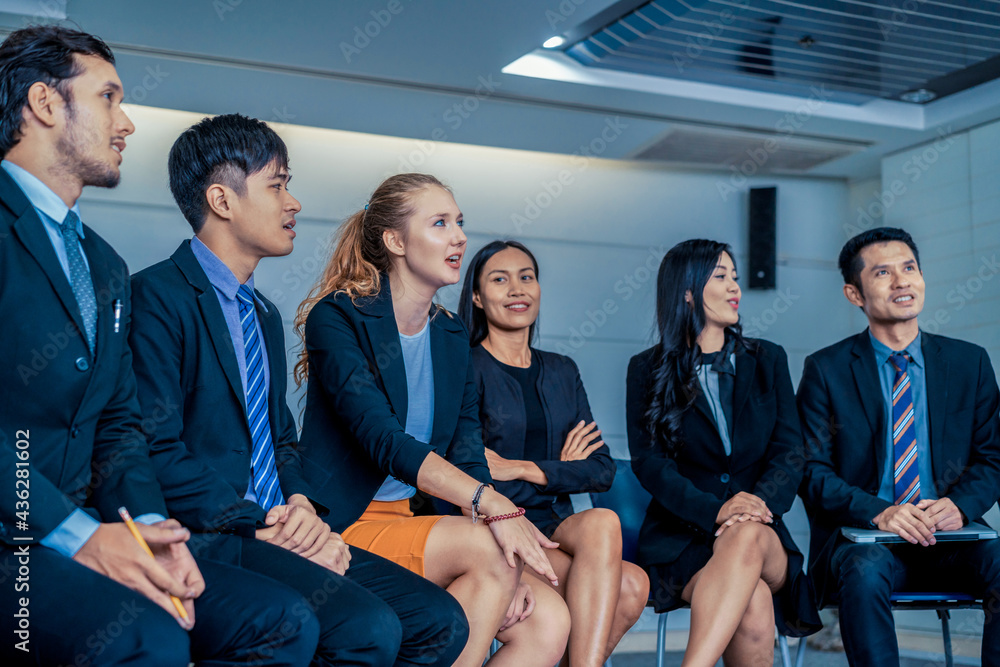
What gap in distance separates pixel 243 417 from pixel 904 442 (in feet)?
7.20

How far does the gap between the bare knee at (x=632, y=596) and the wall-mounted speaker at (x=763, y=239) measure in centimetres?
274

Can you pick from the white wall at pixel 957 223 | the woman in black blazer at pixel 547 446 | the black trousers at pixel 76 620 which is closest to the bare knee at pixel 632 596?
the woman in black blazer at pixel 547 446

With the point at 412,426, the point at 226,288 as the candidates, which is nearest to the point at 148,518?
the point at 226,288

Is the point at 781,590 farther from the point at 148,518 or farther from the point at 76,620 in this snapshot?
the point at 76,620

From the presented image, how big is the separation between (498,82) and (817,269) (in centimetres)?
242

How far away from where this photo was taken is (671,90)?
4.06m

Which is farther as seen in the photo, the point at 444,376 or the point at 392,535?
the point at 444,376

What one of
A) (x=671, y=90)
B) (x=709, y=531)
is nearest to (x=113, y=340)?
(x=709, y=531)

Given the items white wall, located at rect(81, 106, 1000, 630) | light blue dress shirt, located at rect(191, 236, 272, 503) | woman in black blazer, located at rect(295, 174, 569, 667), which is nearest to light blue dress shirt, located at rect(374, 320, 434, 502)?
woman in black blazer, located at rect(295, 174, 569, 667)

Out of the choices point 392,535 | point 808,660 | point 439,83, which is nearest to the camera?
point 392,535

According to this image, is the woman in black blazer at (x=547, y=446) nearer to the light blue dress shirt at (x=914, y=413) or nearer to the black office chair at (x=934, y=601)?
the black office chair at (x=934, y=601)

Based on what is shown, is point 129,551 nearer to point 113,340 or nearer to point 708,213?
point 113,340

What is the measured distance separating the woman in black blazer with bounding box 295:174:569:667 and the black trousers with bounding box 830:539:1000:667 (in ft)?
3.02

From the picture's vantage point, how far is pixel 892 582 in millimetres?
2771
